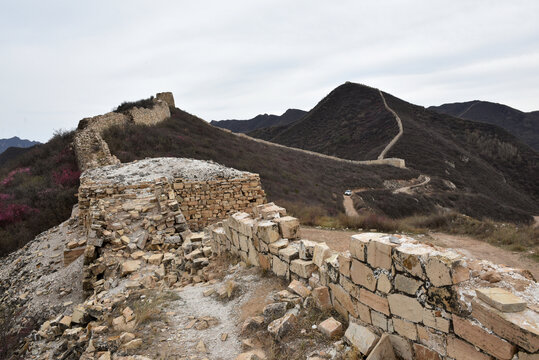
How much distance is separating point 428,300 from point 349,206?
23437 millimetres

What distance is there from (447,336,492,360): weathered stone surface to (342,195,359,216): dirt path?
20.0 m

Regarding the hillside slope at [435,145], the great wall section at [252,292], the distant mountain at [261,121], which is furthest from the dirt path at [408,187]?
the distant mountain at [261,121]

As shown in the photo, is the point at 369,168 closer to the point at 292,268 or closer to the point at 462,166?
the point at 462,166

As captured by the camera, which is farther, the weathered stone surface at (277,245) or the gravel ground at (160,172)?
the gravel ground at (160,172)

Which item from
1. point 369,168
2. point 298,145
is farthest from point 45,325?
point 298,145

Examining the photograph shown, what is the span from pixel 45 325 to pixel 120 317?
1.87m

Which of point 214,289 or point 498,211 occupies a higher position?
point 214,289

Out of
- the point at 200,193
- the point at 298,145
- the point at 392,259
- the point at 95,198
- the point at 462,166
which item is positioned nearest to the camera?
the point at 392,259

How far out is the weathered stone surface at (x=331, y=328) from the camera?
3.75 m

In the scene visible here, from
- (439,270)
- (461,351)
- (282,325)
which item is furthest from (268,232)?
(461,351)

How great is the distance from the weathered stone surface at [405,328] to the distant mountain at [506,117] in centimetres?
11358

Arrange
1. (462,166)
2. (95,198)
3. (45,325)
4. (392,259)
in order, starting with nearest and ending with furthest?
(392,259)
(45,325)
(95,198)
(462,166)

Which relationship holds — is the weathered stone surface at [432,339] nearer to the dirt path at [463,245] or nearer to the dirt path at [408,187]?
the dirt path at [463,245]

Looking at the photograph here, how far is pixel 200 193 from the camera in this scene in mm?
10867
